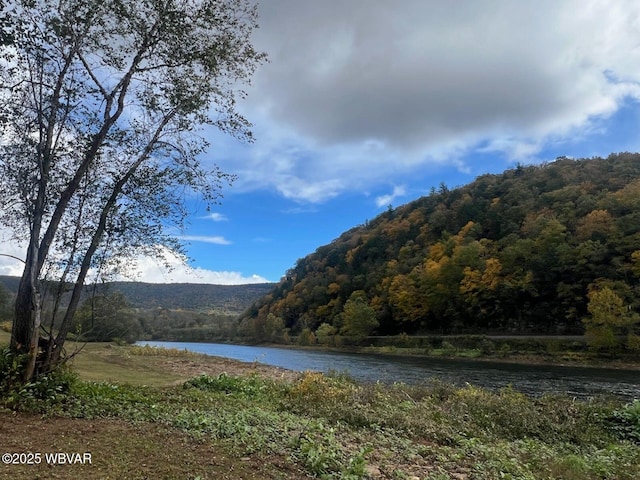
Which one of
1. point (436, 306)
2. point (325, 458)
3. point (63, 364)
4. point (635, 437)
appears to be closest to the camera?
point (325, 458)

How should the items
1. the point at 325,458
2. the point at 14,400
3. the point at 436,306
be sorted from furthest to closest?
the point at 436,306
the point at 14,400
the point at 325,458

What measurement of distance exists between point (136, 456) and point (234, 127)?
7439mm

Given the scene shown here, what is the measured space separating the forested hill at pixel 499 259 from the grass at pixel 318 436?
46.5 metres

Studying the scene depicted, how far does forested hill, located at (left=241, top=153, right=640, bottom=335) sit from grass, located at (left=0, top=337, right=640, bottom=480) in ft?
153

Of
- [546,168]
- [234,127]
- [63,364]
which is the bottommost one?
[63,364]

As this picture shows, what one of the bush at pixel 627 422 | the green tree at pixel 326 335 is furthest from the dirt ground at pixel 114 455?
the green tree at pixel 326 335

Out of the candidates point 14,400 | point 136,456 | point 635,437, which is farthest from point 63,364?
point 635,437

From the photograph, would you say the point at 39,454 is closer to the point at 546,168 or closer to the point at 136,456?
Result: the point at 136,456

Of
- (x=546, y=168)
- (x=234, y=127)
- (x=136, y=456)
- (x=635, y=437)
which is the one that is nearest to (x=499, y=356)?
(x=635, y=437)

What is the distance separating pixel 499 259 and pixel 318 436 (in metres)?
68.9

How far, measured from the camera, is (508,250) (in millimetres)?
65625

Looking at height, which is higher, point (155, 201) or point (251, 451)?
point (155, 201)

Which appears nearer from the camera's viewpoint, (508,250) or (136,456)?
(136,456)

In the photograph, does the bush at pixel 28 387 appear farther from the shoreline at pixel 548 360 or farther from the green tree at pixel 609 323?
the green tree at pixel 609 323
